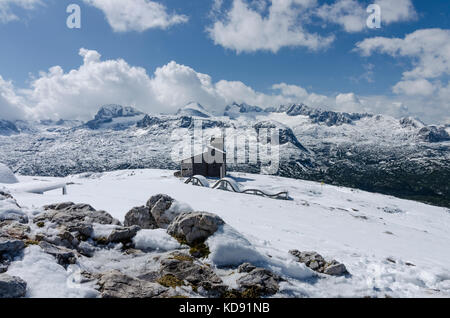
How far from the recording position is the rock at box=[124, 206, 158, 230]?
11.3 meters

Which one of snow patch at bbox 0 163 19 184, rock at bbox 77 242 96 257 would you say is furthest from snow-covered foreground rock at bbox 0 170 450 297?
snow patch at bbox 0 163 19 184

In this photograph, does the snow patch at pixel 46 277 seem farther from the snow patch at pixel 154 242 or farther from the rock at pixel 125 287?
Answer: the snow patch at pixel 154 242

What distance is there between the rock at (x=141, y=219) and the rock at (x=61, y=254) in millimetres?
4189

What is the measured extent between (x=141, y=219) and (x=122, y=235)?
2521mm

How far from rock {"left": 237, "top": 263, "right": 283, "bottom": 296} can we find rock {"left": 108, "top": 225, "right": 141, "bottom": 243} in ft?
13.8

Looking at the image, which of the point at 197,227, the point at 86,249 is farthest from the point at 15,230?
the point at 197,227

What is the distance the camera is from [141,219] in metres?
11.5

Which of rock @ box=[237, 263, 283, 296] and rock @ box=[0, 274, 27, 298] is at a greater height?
rock @ box=[0, 274, 27, 298]

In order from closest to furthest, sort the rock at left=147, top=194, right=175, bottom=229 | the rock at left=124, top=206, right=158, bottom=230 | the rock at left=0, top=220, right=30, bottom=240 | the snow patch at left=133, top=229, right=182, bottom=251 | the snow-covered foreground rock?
the snow-covered foreground rock
the rock at left=0, top=220, right=30, bottom=240
the snow patch at left=133, top=229, right=182, bottom=251
the rock at left=147, top=194, right=175, bottom=229
the rock at left=124, top=206, right=158, bottom=230

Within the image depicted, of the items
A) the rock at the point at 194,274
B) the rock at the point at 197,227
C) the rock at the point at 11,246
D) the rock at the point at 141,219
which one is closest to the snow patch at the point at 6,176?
the rock at the point at 141,219

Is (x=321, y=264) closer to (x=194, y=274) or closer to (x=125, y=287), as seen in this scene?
(x=194, y=274)

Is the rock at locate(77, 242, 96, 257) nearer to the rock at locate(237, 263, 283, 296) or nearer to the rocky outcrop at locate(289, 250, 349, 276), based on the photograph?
the rock at locate(237, 263, 283, 296)
